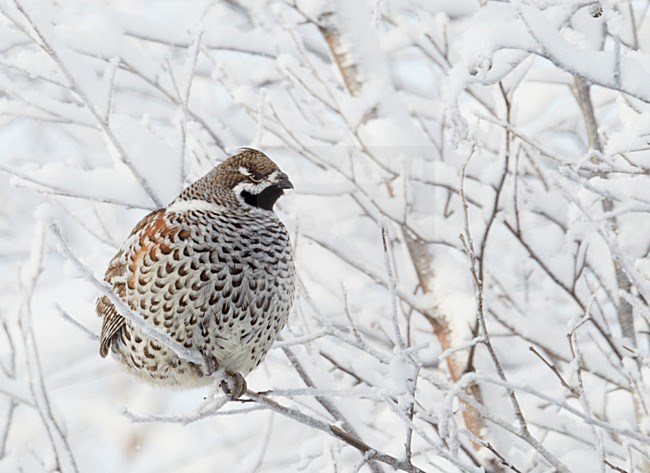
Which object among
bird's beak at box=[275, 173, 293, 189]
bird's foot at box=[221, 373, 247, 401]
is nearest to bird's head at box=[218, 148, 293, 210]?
bird's beak at box=[275, 173, 293, 189]

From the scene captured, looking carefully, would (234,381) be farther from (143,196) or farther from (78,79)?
(78,79)

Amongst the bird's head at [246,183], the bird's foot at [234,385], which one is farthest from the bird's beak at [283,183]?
the bird's foot at [234,385]

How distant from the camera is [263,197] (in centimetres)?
367

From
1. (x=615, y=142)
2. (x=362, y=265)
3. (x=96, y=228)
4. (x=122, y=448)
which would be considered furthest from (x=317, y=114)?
(x=122, y=448)

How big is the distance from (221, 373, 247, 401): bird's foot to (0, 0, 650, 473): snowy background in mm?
85

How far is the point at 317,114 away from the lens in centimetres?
516

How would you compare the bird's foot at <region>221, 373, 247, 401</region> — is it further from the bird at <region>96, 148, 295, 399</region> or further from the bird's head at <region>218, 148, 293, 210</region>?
the bird's head at <region>218, 148, 293, 210</region>

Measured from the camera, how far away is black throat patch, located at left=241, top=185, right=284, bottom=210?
12.0ft

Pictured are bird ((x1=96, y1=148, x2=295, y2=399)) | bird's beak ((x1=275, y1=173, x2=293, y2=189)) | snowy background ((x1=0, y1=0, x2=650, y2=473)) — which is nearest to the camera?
snowy background ((x1=0, y1=0, x2=650, y2=473))

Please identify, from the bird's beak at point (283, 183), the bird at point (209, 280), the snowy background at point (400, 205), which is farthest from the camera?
the bird's beak at point (283, 183)

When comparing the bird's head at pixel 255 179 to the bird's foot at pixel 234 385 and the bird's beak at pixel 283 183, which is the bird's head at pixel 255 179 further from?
the bird's foot at pixel 234 385

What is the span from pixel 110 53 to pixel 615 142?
251cm

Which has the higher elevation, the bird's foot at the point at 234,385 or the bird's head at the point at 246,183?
the bird's head at the point at 246,183

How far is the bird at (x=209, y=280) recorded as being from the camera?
328cm
